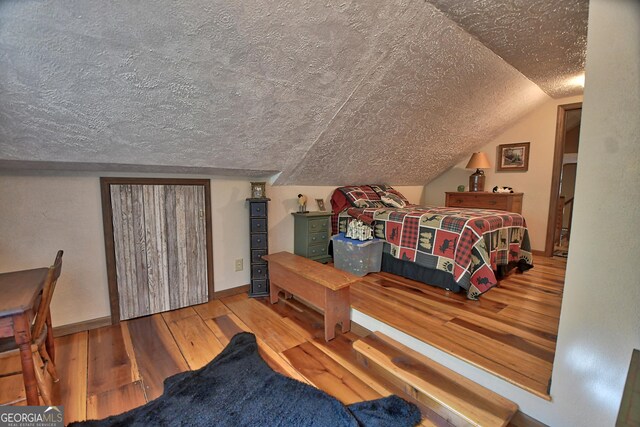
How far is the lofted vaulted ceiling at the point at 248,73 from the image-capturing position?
125cm

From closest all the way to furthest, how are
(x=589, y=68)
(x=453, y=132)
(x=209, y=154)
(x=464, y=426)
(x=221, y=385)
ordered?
1. (x=589, y=68)
2. (x=464, y=426)
3. (x=221, y=385)
4. (x=209, y=154)
5. (x=453, y=132)

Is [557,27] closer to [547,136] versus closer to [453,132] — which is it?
[453,132]

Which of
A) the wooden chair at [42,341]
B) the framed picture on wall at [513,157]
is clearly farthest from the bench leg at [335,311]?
the framed picture on wall at [513,157]

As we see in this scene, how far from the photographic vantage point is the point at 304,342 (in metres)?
1.94

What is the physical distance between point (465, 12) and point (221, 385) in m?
2.76

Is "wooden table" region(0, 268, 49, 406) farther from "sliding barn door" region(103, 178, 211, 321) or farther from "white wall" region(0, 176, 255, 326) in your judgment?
"sliding barn door" region(103, 178, 211, 321)

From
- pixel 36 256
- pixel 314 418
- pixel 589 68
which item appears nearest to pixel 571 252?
pixel 589 68

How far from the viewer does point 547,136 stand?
12.2 feet

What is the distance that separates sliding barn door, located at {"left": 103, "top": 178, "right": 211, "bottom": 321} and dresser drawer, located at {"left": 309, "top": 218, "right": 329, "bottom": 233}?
1.10 m

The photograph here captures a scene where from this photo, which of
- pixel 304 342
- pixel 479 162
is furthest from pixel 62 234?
pixel 479 162

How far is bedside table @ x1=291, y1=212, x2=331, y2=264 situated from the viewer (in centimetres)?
309

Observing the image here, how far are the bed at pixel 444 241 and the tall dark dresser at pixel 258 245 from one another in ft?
3.35

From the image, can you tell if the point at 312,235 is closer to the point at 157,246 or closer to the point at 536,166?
the point at 157,246

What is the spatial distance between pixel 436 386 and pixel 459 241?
131 centimetres
